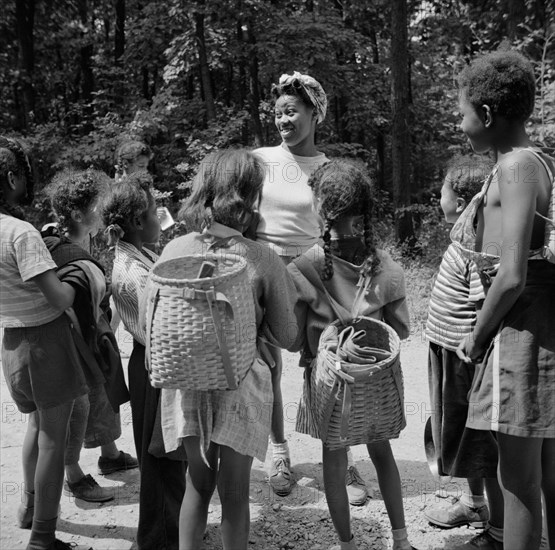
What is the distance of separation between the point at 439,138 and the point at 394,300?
1392 cm

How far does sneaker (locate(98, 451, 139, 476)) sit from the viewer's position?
3660mm

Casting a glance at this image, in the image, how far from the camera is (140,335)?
2604 mm

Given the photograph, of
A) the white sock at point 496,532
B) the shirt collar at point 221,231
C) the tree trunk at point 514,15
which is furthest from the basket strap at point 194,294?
the tree trunk at point 514,15

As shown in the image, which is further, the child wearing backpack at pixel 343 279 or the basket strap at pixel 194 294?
the child wearing backpack at pixel 343 279

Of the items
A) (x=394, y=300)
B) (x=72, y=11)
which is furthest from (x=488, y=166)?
(x=72, y=11)

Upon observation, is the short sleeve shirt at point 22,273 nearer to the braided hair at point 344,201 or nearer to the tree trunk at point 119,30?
the braided hair at point 344,201

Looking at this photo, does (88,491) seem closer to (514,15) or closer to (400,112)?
(400,112)

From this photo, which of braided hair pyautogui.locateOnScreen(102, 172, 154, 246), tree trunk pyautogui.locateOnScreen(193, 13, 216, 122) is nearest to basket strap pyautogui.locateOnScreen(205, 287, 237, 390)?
braided hair pyautogui.locateOnScreen(102, 172, 154, 246)

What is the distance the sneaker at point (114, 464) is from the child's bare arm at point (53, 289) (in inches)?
59.1

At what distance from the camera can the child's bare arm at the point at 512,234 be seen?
1949 mm

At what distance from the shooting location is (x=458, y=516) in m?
3.01

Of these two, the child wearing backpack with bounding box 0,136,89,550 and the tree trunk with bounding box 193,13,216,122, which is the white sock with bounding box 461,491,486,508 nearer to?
the child wearing backpack with bounding box 0,136,89,550

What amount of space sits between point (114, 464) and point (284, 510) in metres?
1.13

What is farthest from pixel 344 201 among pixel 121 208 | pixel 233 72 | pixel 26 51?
pixel 26 51
